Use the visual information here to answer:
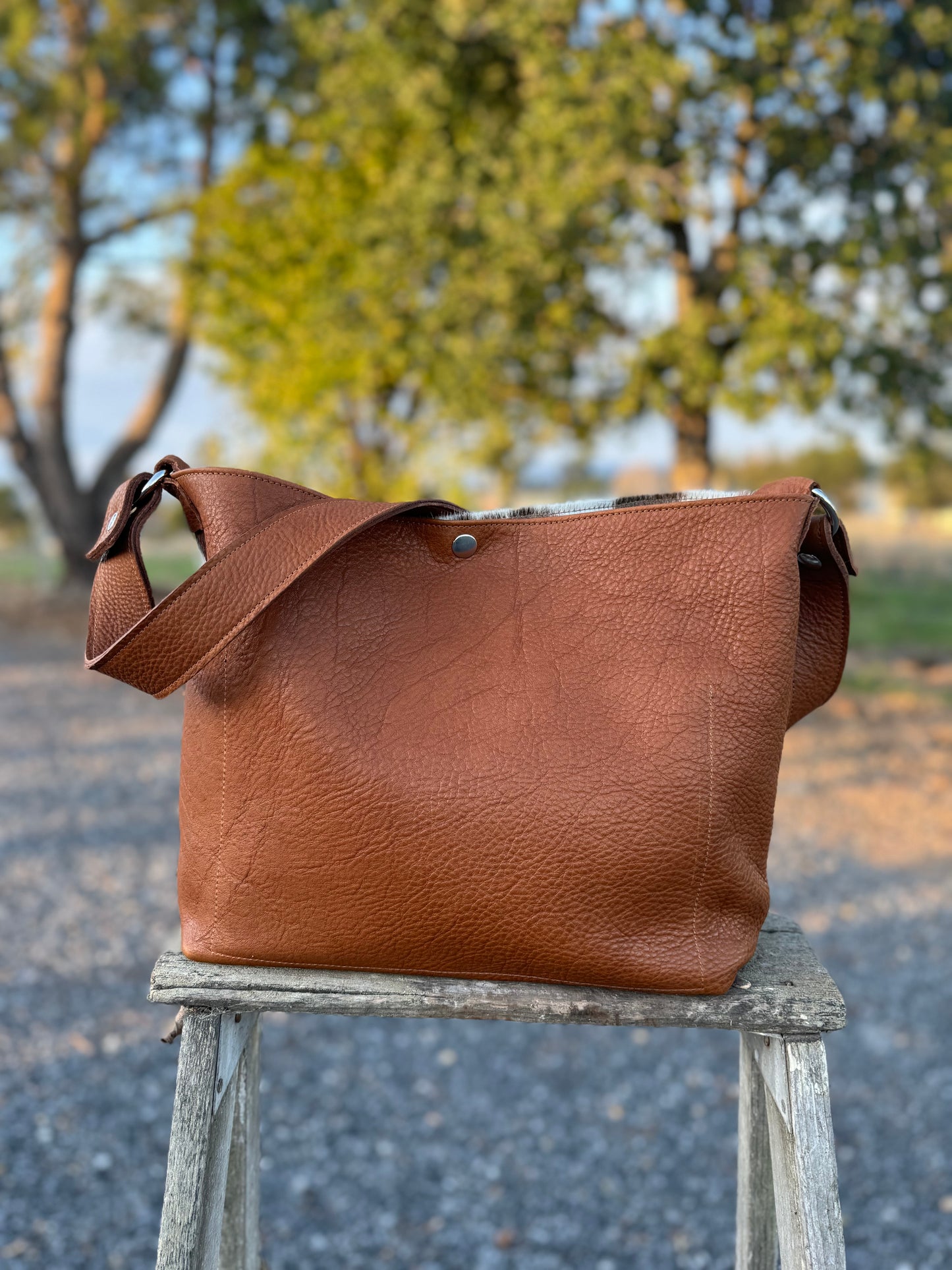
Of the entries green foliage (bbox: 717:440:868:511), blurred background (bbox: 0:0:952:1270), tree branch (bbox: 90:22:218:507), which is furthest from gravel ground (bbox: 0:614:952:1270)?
green foliage (bbox: 717:440:868:511)

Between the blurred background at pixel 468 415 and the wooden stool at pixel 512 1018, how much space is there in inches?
5.6

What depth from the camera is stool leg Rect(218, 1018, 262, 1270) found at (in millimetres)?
1565

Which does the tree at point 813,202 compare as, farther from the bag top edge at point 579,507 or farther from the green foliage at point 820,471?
the green foliage at point 820,471

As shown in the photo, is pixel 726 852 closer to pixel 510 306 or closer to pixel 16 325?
pixel 510 306

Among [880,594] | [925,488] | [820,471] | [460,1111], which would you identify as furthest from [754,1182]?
[925,488]

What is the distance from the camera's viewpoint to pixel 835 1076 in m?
3.13

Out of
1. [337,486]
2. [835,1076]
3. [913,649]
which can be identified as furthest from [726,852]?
[337,486]

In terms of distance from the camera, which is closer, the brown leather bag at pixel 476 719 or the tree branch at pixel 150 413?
the brown leather bag at pixel 476 719

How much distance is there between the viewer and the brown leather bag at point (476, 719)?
1.20 meters

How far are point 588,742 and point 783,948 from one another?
0.46m

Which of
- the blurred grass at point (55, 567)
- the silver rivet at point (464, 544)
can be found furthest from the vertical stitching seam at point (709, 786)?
the blurred grass at point (55, 567)

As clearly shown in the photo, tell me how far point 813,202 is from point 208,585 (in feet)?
23.8

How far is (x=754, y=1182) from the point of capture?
1.62 metres

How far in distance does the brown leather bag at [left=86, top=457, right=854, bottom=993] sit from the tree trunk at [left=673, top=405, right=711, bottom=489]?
7.88 m
